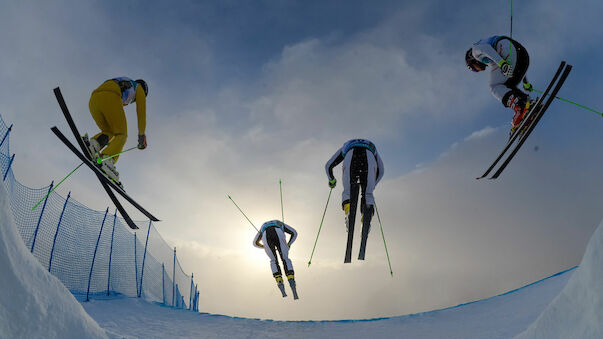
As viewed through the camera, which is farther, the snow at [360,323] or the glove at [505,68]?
the glove at [505,68]

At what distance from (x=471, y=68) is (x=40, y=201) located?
8.21 m

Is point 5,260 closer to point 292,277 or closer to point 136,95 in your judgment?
point 136,95

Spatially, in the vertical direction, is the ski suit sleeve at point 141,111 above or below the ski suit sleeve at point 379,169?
above

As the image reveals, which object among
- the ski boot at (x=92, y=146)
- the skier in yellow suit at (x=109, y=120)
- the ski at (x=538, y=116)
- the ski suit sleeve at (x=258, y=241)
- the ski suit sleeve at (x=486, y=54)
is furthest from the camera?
the ski suit sleeve at (x=258, y=241)

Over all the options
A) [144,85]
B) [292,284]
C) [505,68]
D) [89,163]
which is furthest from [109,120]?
[505,68]

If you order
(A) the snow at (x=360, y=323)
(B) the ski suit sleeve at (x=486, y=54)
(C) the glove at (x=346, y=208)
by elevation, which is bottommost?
(A) the snow at (x=360, y=323)

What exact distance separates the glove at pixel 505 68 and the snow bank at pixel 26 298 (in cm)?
595

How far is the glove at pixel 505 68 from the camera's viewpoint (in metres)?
5.09

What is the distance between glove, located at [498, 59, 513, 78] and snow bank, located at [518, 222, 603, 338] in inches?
152

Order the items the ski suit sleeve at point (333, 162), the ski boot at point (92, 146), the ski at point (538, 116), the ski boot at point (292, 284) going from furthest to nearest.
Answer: the ski boot at point (292, 284)
the ski suit sleeve at point (333, 162)
the ski boot at point (92, 146)
the ski at point (538, 116)

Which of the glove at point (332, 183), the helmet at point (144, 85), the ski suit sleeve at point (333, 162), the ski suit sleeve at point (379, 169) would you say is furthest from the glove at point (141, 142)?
the ski suit sleeve at point (379, 169)

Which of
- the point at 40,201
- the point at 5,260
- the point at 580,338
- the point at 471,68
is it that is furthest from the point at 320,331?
the point at 40,201

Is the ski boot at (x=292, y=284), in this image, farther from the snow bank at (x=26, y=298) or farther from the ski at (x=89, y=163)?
the snow bank at (x=26, y=298)

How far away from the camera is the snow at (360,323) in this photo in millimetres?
4887
